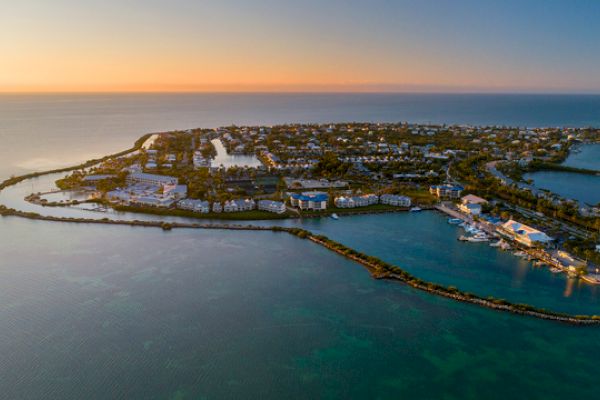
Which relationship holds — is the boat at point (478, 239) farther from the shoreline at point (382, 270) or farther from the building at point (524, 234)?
the shoreline at point (382, 270)

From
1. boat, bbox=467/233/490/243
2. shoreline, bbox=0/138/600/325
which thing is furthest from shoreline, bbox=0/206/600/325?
boat, bbox=467/233/490/243

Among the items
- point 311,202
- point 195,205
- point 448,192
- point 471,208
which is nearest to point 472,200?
point 471,208

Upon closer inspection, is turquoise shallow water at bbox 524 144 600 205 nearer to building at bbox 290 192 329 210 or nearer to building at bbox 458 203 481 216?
building at bbox 458 203 481 216

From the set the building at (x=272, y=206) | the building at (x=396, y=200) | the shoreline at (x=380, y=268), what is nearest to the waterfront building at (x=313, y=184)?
the building at (x=396, y=200)

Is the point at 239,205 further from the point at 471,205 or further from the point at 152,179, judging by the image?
the point at 471,205

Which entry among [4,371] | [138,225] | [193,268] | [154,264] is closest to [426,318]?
[193,268]

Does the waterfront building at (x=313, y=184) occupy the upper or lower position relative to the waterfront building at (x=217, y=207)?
upper

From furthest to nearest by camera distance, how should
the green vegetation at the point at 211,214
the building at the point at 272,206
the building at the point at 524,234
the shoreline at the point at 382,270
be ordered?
1. the building at the point at 272,206
2. the green vegetation at the point at 211,214
3. the building at the point at 524,234
4. the shoreline at the point at 382,270
